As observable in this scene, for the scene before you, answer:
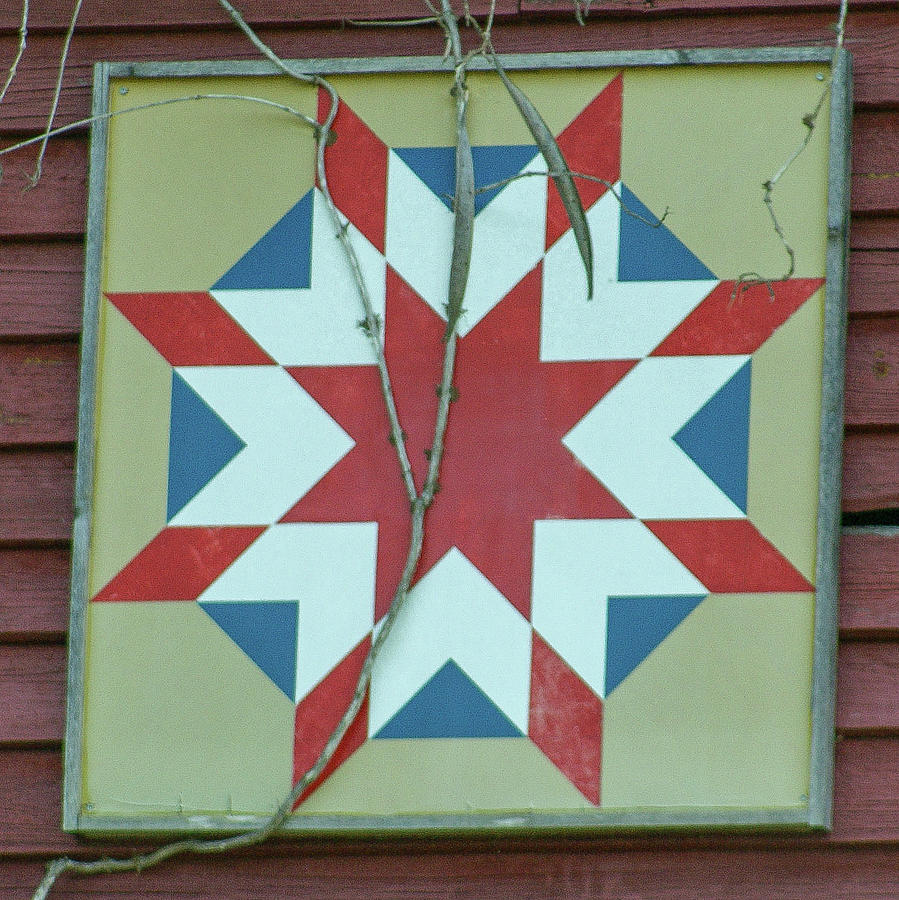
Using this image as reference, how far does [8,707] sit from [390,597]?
54 cm

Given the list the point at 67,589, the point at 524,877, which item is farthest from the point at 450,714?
the point at 67,589

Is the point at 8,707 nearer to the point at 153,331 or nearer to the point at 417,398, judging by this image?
the point at 153,331

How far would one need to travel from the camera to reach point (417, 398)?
6.18 ft

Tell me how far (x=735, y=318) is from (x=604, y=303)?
174 millimetres

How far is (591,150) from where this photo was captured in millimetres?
1915

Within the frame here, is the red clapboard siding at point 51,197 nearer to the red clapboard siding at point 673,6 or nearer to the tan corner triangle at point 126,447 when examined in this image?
the tan corner triangle at point 126,447

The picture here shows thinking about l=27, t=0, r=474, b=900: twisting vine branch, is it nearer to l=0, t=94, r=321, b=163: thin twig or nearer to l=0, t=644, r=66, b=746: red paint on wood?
l=0, t=94, r=321, b=163: thin twig

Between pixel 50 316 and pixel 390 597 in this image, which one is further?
pixel 50 316

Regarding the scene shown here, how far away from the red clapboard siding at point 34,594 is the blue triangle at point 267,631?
0.71 ft

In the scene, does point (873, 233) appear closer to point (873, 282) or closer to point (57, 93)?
point (873, 282)

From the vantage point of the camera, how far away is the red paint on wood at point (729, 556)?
1.80 m

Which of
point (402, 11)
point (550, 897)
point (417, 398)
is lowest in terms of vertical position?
point (550, 897)

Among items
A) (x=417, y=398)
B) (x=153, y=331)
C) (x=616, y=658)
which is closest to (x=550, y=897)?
(x=616, y=658)

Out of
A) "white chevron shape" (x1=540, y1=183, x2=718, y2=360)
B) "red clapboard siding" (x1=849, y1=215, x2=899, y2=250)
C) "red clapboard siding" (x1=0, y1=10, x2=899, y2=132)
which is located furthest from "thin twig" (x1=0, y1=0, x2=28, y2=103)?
"red clapboard siding" (x1=849, y1=215, x2=899, y2=250)
